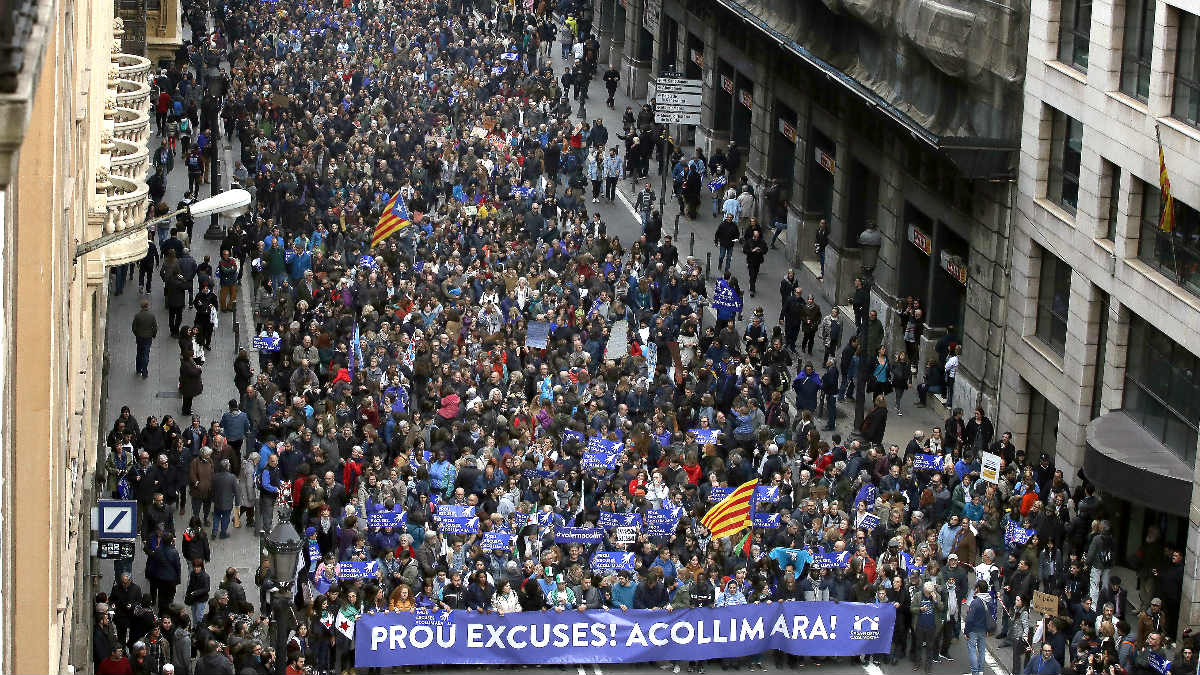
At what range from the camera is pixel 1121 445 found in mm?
33000

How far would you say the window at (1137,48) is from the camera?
113 ft

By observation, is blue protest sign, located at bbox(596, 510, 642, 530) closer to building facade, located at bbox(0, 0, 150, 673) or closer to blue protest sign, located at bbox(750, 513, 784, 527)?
blue protest sign, located at bbox(750, 513, 784, 527)

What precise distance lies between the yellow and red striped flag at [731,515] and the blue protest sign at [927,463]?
4060 millimetres

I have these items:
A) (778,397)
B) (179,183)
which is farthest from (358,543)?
(179,183)

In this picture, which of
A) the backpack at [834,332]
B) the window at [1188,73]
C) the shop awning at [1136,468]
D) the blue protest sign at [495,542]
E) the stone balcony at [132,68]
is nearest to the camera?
the blue protest sign at [495,542]

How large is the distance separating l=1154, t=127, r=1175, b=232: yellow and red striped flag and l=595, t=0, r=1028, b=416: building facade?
6.30m

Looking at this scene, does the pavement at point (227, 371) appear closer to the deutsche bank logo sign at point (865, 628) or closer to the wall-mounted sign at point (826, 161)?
the deutsche bank logo sign at point (865, 628)

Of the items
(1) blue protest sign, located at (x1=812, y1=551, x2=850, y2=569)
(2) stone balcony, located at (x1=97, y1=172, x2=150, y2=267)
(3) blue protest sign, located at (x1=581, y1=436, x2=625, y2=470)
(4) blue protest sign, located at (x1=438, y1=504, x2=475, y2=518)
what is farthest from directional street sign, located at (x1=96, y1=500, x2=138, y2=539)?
(1) blue protest sign, located at (x1=812, y1=551, x2=850, y2=569)

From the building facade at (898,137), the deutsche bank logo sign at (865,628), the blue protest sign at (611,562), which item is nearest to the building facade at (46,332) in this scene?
the blue protest sign at (611,562)

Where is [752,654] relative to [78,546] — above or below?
below

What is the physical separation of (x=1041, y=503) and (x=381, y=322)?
41.4ft

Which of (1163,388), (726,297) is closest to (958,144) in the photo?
(726,297)

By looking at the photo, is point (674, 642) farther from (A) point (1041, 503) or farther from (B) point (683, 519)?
(A) point (1041, 503)

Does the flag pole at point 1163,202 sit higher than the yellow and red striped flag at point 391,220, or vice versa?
the flag pole at point 1163,202
